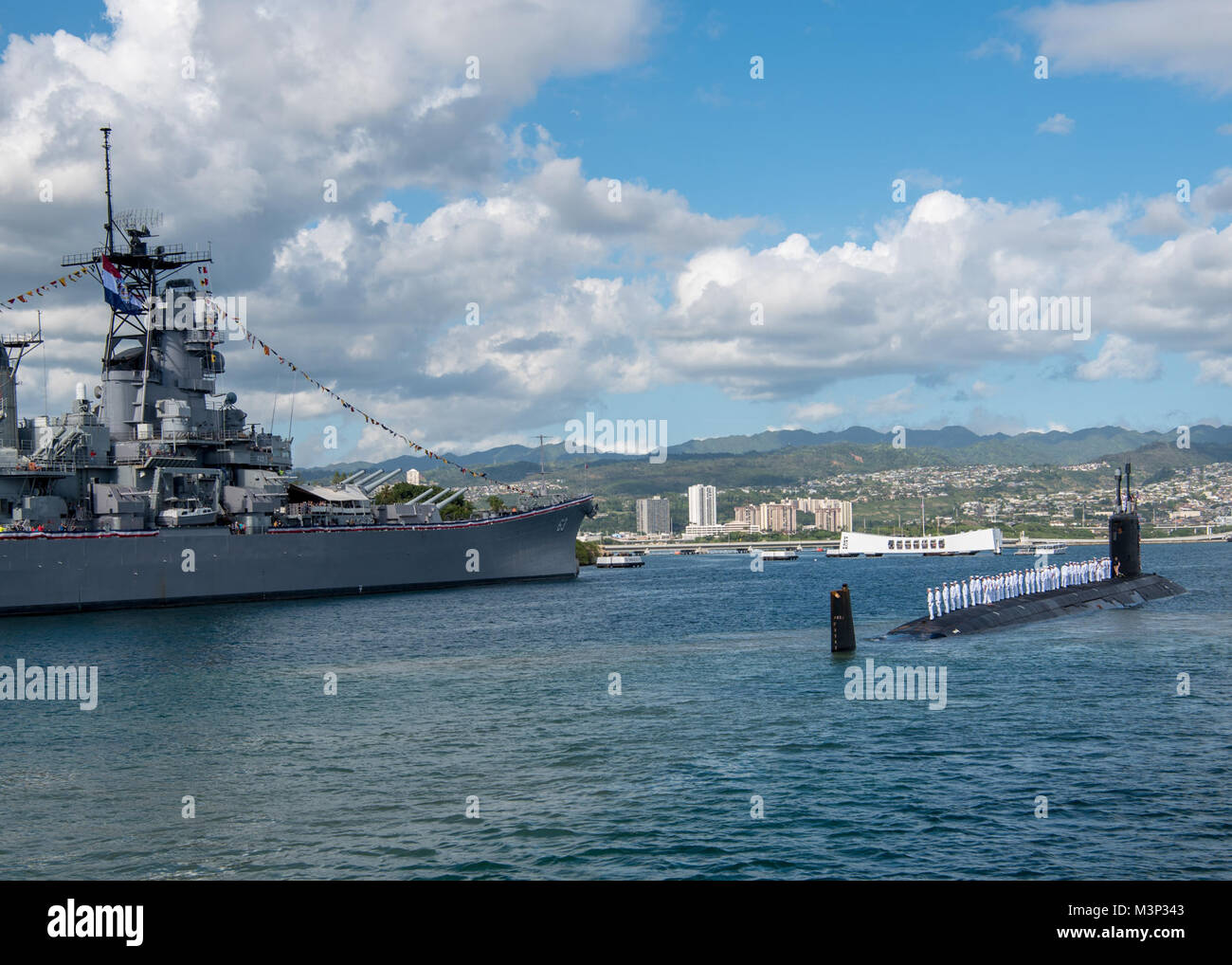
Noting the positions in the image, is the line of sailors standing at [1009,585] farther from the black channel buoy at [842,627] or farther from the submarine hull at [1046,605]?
the black channel buoy at [842,627]

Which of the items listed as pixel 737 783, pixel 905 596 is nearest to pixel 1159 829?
pixel 737 783

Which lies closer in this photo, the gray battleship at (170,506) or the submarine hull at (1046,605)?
the submarine hull at (1046,605)

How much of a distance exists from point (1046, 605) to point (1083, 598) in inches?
194

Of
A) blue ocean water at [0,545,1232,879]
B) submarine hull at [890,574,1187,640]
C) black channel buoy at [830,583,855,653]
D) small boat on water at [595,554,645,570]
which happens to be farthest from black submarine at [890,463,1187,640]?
small boat on water at [595,554,645,570]

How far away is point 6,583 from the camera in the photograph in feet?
190

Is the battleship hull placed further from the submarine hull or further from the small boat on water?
the small boat on water

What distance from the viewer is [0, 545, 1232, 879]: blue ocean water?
17.5 meters

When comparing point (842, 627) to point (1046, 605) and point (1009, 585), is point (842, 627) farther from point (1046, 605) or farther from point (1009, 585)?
point (1009, 585)

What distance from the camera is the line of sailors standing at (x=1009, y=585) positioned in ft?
170

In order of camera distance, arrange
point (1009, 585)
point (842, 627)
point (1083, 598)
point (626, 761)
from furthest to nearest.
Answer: point (1083, 598) < point (1009, 585) < point (842, 627) < point (626, 761)

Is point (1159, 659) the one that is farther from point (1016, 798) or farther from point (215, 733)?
point (215, 733)

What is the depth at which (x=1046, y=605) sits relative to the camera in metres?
52.8

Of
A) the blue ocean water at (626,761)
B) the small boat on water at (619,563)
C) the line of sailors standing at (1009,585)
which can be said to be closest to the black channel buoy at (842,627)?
the blue ocean water at (626,761)

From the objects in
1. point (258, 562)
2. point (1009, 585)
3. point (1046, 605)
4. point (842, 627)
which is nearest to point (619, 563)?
point (258, 562)
